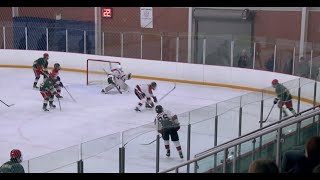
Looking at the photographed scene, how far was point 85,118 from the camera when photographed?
11.2m

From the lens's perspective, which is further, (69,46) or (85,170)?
(69,46)

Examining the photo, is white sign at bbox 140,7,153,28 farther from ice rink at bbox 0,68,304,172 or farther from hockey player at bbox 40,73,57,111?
hockey player at bbox 40,73,57,111

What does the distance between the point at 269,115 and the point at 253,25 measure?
27.9 feet

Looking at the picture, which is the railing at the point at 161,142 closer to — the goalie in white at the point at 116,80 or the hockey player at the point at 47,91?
the hockey player at the point at 47,91

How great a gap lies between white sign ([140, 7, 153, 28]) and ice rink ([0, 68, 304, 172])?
8.87 ft

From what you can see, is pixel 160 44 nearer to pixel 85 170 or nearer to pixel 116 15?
pixel 116 15

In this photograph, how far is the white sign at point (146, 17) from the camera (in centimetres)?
1792

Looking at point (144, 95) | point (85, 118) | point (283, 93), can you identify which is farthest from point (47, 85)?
point (283, 93)

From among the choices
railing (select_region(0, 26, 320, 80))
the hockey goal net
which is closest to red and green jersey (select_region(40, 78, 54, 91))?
the hockey goal net

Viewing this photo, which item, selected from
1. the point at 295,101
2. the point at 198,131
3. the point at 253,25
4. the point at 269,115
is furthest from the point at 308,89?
the point at 253,25

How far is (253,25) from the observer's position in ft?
54.1

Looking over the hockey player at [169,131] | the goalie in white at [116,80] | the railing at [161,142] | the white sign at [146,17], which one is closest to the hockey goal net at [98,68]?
the goalie in white at [116,80]

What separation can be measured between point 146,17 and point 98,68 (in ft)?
8.73

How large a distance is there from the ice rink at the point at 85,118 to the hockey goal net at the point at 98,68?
0.22 m
